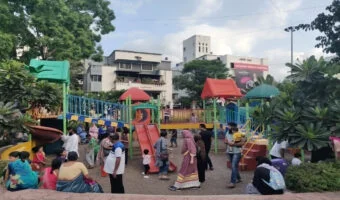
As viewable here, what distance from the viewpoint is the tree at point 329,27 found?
33.7 ft

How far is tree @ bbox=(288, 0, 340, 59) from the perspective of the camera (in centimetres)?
1028

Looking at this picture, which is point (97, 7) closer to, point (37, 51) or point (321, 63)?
point (37, 51)

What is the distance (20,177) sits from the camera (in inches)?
236

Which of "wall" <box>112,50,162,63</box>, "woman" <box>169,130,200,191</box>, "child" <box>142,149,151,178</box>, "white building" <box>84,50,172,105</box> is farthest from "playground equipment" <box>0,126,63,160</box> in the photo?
"wall" <box>112,50,162,63</box>

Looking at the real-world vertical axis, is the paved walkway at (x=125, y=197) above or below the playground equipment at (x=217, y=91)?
below

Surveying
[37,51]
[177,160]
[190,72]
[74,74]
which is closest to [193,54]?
[190,72]

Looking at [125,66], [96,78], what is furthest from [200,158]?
[125,66]

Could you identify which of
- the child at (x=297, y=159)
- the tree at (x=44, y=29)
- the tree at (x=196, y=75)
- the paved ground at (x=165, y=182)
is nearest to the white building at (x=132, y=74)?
the tree at (x=196, y=75)

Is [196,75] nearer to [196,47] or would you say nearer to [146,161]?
[196,47]

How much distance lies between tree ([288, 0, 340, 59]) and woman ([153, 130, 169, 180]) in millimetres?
5641

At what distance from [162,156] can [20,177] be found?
15.5 feet

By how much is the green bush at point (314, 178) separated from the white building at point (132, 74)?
35724 millimetres

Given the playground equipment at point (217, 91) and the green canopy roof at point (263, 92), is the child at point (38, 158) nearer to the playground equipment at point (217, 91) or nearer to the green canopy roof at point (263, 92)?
the playground equipment at point (217, 91)

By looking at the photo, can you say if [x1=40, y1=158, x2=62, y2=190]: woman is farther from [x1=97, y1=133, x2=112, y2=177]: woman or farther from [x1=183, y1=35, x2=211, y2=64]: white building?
[x1=183, y1=35, x2=211, y2=64]: white building
